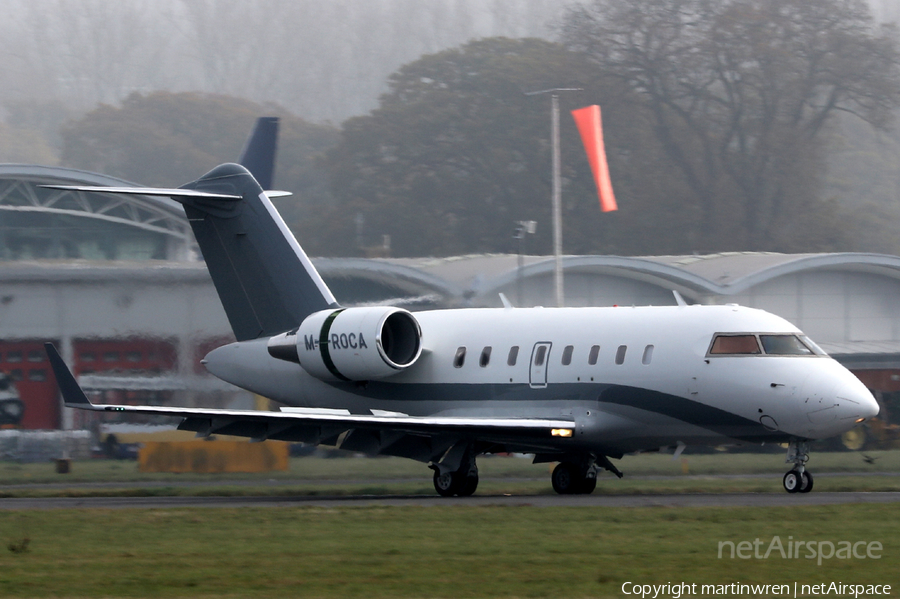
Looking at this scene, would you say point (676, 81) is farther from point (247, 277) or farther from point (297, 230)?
point (247, 277)

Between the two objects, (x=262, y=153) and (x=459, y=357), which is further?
(x=262, y=153)

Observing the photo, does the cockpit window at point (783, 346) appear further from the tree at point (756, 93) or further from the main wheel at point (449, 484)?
the tree at point (756, 93)

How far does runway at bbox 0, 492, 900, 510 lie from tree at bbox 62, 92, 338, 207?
75853 millimetres

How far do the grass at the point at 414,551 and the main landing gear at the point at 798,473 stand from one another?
3.10 m

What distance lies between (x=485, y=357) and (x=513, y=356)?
2.18ft

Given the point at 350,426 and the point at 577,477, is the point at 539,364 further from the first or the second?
the point at 350,426

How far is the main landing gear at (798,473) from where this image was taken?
68.2 feet

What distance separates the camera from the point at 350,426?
22406mm

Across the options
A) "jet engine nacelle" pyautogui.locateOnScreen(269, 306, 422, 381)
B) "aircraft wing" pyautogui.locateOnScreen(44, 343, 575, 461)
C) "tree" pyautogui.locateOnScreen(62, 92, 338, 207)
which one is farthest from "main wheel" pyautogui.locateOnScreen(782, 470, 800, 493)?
"tree" pyautogui.locateOnScreen(62, 92, 338, 207)

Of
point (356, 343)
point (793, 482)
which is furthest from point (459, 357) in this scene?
point (793, 482)

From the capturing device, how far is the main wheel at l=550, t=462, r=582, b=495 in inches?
926
